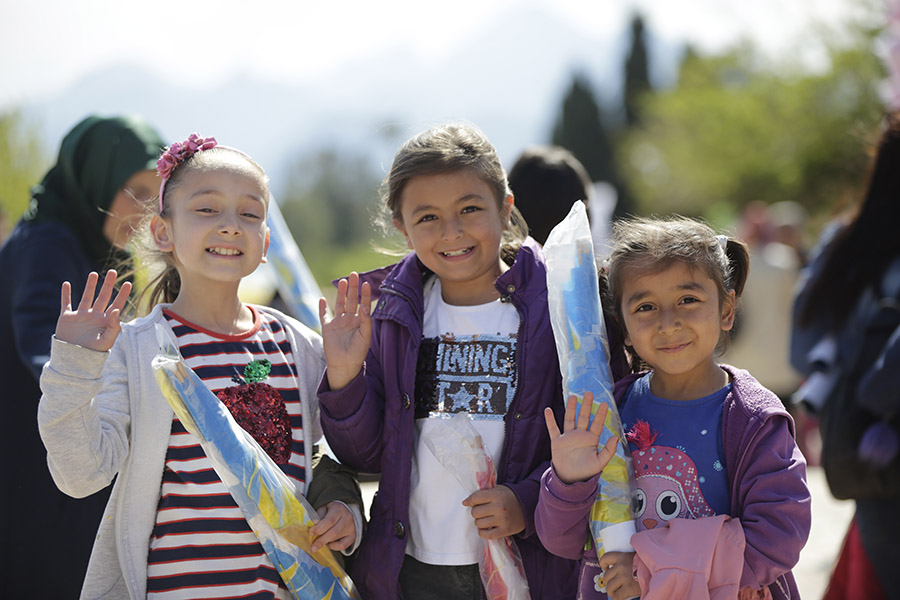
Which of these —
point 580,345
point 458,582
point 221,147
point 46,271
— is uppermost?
point 221,147

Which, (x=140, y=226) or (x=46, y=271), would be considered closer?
(x=140, y=226)

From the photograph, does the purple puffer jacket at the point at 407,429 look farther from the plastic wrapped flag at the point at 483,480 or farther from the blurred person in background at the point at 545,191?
the blurred person in background at the point at 545,191

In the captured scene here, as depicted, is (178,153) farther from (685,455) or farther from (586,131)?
(586,131)

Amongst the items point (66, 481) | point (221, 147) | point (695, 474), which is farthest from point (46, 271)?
point (695, 474)

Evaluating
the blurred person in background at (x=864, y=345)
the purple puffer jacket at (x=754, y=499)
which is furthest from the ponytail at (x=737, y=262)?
the blurred person in background at (x=864, y=345)

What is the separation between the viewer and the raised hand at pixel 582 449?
2166mm

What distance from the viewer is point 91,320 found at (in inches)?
86.0

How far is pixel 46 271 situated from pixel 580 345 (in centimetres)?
189

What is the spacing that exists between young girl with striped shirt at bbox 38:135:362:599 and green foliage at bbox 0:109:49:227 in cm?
1482

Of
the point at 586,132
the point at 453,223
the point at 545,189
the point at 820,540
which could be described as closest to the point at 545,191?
the point at 545,189

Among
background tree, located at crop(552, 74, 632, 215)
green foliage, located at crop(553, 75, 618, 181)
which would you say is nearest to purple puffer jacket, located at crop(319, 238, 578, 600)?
background tree, located at crop(552, 74, 632, 215)

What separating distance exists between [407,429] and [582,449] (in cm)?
59

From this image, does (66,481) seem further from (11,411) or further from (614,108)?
(614,108)

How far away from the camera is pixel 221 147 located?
2.62 m
